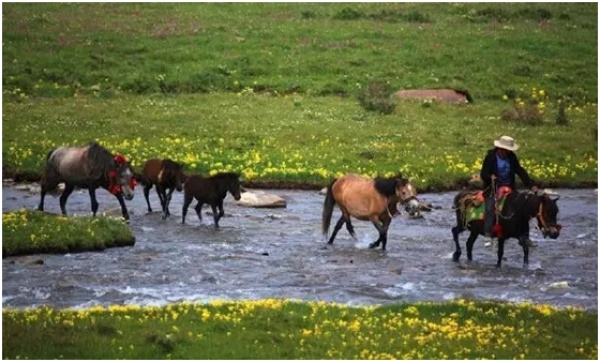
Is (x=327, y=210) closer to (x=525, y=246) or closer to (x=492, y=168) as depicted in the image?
(x=492, y=168)

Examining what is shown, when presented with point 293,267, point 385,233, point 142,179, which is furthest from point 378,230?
point 142,179

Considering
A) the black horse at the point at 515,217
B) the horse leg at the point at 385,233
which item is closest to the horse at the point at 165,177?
the horse leg at the point at 385,233

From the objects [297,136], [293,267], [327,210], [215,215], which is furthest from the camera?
[297,136]

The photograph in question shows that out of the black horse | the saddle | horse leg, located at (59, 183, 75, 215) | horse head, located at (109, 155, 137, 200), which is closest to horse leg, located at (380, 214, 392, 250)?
the black horse

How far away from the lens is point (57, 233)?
24484 millimetres

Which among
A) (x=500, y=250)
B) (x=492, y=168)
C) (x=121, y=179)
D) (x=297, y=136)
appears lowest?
(x=500, y=250)

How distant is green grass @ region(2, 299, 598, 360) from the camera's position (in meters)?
16.0

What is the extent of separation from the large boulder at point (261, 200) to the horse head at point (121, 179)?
384 cm

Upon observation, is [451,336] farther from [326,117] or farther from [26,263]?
[326,117]

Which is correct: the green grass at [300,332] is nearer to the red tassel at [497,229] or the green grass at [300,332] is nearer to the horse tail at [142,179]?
the red tassel at [497,229]

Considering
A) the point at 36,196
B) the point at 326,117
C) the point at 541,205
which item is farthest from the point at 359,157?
the point at 541,205

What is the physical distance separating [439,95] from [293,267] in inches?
958

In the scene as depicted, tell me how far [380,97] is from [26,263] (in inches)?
918

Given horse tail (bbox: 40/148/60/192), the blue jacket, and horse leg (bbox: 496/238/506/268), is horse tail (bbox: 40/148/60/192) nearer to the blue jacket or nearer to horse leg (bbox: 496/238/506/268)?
the blue jacket
